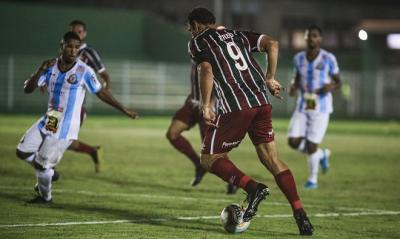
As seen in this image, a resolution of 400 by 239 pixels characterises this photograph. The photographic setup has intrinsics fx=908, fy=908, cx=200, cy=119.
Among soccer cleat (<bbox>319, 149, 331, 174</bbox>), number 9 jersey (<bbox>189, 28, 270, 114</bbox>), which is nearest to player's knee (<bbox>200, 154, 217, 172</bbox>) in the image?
number 9 jersey (<bbox>189, 28, 270, 114</bbox>)

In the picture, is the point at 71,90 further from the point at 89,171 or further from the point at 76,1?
the point at 76,1

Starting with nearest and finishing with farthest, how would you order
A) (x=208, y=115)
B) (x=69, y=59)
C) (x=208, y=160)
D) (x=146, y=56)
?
1. (x=208, y=115)
2. (x=208, y=160)
3. (x=69, y=59)
4. (x=146, y=56)

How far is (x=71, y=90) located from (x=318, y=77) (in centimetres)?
528

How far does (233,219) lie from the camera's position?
9.64 m

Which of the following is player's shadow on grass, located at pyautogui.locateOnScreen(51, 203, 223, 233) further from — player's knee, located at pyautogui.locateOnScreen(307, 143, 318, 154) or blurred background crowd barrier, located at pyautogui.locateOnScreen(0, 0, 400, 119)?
blurred background crowd barrier, located at pyautogui.locateOnScreen(0, 0, 400, 119)

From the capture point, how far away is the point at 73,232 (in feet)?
31.2

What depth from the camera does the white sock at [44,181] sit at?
11.5 metres

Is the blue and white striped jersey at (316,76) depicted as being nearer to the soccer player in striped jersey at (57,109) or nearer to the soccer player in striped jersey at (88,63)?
the soccer player in striped jersey at (88,63)

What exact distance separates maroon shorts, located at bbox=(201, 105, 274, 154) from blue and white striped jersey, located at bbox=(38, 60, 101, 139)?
2.39m

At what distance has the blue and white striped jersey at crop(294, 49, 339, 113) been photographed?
1539cm

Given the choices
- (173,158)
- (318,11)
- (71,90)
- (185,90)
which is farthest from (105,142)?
(318,11)

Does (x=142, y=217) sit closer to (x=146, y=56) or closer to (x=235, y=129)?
(x=235, y=129)

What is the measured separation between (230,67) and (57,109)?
2.82 metres

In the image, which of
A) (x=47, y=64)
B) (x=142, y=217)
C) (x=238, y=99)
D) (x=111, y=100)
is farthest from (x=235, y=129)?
(x=47, y=64)
